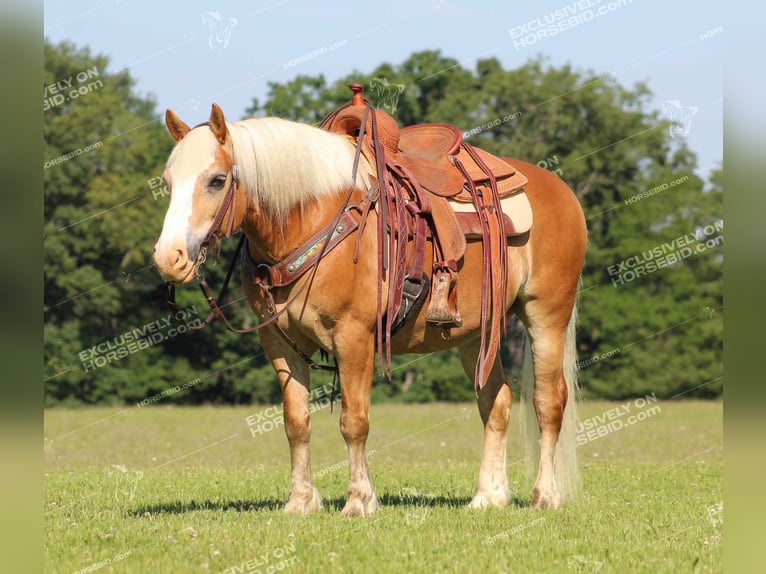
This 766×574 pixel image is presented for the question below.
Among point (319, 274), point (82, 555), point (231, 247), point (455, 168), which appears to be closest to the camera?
point (82, 555)

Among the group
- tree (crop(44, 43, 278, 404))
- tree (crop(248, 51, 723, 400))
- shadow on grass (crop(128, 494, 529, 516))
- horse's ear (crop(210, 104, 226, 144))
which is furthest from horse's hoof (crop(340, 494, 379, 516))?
tree (crop(248, 51, 723, 400))

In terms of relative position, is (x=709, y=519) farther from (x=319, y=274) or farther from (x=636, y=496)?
(x=319, y=274)

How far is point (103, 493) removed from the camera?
30.9 feet

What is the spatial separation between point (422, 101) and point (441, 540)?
3357 cm

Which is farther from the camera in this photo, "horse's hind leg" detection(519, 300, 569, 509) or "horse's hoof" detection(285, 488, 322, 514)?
"horse's hind leg" detection(519, 300, 569, 509)

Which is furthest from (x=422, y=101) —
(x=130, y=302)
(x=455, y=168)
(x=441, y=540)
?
(x=441, y=540)

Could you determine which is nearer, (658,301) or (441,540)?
(441,540)

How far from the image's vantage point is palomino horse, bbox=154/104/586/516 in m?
6.79

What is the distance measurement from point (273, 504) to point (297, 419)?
4.22 ft

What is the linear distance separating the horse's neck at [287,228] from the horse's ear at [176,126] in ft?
2.41

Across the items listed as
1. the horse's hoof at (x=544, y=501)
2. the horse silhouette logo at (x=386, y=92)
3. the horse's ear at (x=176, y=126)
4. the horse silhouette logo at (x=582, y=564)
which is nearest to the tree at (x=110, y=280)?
the horse silhouette logo at (x=386, y=92)

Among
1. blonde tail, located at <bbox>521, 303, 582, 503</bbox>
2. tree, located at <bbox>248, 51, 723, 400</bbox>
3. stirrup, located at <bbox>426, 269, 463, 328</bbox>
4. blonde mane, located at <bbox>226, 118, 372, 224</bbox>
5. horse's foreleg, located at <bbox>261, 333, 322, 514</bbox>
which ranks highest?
blonde mane, located at <bbox>226, 118, 372, 224</bbox>

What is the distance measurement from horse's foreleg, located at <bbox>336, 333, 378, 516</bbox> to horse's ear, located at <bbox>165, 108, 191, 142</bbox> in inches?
72.5

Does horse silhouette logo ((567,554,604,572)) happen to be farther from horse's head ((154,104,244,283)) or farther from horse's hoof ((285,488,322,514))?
horse's head ((154,104,244,283))
